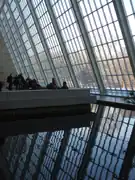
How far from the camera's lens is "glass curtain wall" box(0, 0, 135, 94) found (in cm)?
1783

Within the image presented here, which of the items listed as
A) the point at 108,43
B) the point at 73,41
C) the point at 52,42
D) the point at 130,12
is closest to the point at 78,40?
the point at 73,41

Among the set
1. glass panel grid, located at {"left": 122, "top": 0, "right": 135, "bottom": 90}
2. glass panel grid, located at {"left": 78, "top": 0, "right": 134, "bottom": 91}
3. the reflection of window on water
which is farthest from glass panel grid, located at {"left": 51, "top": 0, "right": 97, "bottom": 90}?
the reflection of window on water

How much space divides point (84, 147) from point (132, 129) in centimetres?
259

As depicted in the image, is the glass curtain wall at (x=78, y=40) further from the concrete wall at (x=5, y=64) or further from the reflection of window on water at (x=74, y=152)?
the reflection of window on water at (x=74, y=152)

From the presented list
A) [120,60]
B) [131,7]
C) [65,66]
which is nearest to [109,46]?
[120,60]

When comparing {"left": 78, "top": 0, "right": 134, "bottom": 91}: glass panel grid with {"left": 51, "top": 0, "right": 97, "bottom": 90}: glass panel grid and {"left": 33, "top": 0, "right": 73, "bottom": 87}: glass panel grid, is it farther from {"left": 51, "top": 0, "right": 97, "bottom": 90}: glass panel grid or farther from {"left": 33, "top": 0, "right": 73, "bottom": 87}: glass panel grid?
{"left": 33, "top": 0, "right": 73, "bottom": 87}: glass panel grid

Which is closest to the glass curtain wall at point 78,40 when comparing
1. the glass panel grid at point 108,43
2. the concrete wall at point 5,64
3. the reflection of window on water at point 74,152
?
the glass panel grid at point 108,43

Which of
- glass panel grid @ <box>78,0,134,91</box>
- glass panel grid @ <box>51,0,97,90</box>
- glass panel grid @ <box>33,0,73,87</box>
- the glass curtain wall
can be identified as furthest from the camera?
glass panel grid @ <box>33,0,73,87</box>

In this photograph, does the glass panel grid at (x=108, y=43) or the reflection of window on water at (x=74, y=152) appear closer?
the reflection of window on water at (x=74, y=152)

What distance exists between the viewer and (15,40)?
3800 cm

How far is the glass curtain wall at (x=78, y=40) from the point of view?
58.5ft

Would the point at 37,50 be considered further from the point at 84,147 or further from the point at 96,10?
the point at 84,147

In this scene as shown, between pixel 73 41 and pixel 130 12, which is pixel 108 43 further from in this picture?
pixel 73 41

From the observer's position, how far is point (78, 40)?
21.8 meters
